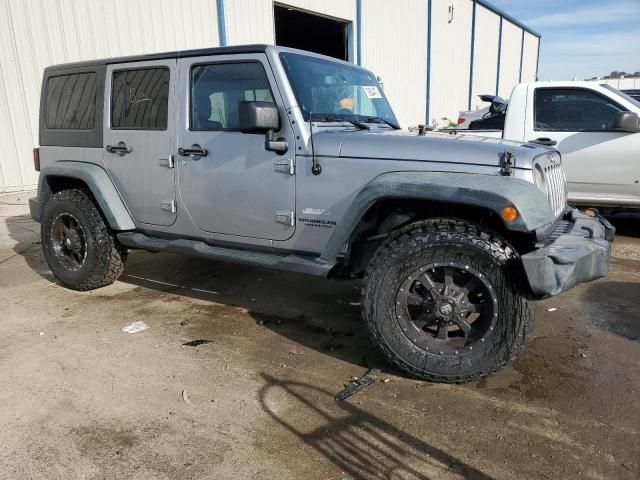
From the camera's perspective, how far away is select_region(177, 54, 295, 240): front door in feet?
11.2

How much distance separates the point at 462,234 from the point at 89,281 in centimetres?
337

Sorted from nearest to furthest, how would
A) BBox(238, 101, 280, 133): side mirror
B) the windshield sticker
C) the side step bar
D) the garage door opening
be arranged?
BBox(238, 101, 280, 133): side mirror, the side step bar, the windshield sticker, the garage door opening

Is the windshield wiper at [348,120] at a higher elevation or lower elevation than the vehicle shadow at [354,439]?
higher

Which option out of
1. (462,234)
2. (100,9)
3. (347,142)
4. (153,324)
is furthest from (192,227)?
(100,9)

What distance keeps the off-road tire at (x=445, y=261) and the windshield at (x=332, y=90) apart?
3.68ft

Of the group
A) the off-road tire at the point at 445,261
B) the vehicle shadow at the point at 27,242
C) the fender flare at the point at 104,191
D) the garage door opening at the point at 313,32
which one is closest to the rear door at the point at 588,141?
the off-road tire at the point at 445,261

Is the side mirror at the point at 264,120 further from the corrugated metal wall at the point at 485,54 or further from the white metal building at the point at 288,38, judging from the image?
the corrugated metal wall at the point at 485,54

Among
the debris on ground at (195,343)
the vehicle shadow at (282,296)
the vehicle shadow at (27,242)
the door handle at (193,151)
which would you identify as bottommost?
the vehicle shadow at (282,296)

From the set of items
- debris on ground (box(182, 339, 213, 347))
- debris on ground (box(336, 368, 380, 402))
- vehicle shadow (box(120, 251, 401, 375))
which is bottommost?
vehicle shadow (box(120, 251, 401, 375))

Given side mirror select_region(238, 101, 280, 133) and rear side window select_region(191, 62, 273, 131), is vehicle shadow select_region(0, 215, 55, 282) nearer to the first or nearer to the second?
rear side window select_region(191, 62, 273, 131)

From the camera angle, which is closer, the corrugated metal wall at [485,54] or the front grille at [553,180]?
the front grille at [553,180]

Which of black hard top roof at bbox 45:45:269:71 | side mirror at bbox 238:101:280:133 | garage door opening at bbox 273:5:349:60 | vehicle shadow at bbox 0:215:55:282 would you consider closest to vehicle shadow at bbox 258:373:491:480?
side mirror at bbox 238:101:280:133

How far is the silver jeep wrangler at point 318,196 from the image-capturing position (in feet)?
9.09

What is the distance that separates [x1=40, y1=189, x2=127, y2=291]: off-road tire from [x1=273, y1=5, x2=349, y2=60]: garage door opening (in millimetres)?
10935
